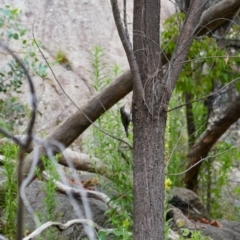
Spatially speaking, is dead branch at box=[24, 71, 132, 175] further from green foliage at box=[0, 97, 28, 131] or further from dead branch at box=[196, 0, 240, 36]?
green foliage at box=[0, 97, 28, 131]

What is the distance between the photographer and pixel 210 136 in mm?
6008

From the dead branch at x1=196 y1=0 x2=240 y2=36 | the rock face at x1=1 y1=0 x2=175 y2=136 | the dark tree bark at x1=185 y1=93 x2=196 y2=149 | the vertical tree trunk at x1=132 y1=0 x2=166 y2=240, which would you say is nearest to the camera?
the vertical tree trunk at x1=132 y1=0 x2=166 y2=240

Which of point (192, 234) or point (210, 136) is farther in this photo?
point (210, 136)

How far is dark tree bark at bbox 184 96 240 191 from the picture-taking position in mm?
5543

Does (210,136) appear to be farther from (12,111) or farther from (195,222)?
(12,111)

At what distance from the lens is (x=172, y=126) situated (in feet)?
20.8

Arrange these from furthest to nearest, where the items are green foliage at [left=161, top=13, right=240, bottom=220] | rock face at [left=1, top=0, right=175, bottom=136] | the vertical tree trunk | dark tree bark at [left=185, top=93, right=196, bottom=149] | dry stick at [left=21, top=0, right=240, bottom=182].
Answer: rock face at [left=1, top=0, right=175, bottom=136]
dark tree bark at [left=185, top=93, right=196, bottom=149]
green foliage at [left=161, top=13, right=240, bottom=220]
dry stick at [left=21, top=0, right=240, bottom=182]
the vertical tree trunk

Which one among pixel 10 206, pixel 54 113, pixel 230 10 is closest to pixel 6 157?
pixel 10 206

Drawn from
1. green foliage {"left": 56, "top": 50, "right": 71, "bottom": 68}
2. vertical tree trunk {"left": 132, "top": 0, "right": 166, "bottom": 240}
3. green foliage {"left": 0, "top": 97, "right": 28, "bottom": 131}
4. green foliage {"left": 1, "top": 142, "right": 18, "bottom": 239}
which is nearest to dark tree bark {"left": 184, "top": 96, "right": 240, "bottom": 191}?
green foliage {"left": 0, "top": 97, "right": 28, "bottom": 131}

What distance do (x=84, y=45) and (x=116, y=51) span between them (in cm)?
50

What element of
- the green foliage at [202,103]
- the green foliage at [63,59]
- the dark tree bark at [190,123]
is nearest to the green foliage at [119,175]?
the green foliage at [202,103]

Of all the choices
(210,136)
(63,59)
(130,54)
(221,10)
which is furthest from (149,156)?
(63,59)

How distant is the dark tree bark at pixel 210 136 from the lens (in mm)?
5543

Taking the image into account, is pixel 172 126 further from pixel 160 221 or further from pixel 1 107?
pixel 160 221
